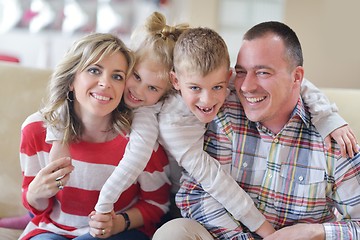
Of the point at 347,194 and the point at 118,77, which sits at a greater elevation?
the point at 118,77

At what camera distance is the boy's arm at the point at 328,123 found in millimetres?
1494

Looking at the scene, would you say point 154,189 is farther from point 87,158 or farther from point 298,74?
point 298,74

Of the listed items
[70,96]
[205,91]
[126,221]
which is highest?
[205,91]

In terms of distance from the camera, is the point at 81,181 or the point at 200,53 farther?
the point at 81,181

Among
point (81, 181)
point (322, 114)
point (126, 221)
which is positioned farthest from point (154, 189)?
point (322, 114)

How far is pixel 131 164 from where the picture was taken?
1.52 metres

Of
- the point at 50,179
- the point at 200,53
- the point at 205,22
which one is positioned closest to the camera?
the point at 200,53

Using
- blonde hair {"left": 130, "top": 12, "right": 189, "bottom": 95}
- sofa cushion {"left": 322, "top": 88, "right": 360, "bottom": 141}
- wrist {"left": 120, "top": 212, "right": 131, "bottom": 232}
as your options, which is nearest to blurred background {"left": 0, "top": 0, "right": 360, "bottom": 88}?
sofa cushion {"left": 322, "top": 88, "right": 360, "bottom": 141}

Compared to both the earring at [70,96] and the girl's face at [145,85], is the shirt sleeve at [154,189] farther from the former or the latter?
the earring at [70,96]

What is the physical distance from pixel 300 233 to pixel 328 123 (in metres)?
0.36

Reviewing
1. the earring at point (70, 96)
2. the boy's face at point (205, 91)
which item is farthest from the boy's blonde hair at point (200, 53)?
the earring at point (70, 96)

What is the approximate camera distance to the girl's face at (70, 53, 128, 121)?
1541mm

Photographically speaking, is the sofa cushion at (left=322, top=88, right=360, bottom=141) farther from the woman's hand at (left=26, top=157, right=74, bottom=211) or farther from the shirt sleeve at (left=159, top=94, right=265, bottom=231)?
the woman's hand at (left=26, top=157, right=74, bottom=211)

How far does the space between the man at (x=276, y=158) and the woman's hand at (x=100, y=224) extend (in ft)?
0.77
